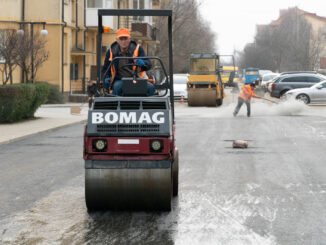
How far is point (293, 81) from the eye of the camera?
44.1 meters

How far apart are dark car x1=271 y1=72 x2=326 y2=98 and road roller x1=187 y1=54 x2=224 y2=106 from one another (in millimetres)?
6317

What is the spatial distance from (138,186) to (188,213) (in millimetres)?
837

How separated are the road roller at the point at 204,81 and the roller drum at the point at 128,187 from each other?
2963 cm

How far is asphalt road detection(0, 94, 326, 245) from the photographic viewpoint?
7.03 meters

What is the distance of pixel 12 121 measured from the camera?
2338 cm

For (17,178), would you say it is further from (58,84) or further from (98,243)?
(58,84)

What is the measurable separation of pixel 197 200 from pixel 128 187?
1634mm

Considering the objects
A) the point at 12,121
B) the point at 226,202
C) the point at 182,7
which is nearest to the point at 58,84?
the point at 12,121

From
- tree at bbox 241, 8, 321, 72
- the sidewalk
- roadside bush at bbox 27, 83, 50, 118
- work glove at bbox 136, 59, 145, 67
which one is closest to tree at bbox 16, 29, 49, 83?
roadside bush at bbox 27, 83, 50, 118

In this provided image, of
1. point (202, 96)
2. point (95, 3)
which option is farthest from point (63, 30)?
point (202, 96)

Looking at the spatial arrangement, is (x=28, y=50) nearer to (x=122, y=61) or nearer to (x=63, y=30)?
(x=63, y=30)

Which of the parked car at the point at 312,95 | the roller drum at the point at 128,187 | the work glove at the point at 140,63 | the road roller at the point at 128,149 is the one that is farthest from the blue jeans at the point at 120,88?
the parked car at the point at 312,95

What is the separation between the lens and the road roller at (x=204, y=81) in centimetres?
3734

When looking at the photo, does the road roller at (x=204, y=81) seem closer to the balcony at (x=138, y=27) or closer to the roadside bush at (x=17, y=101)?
the roadside bush at (x=17, y=101)
